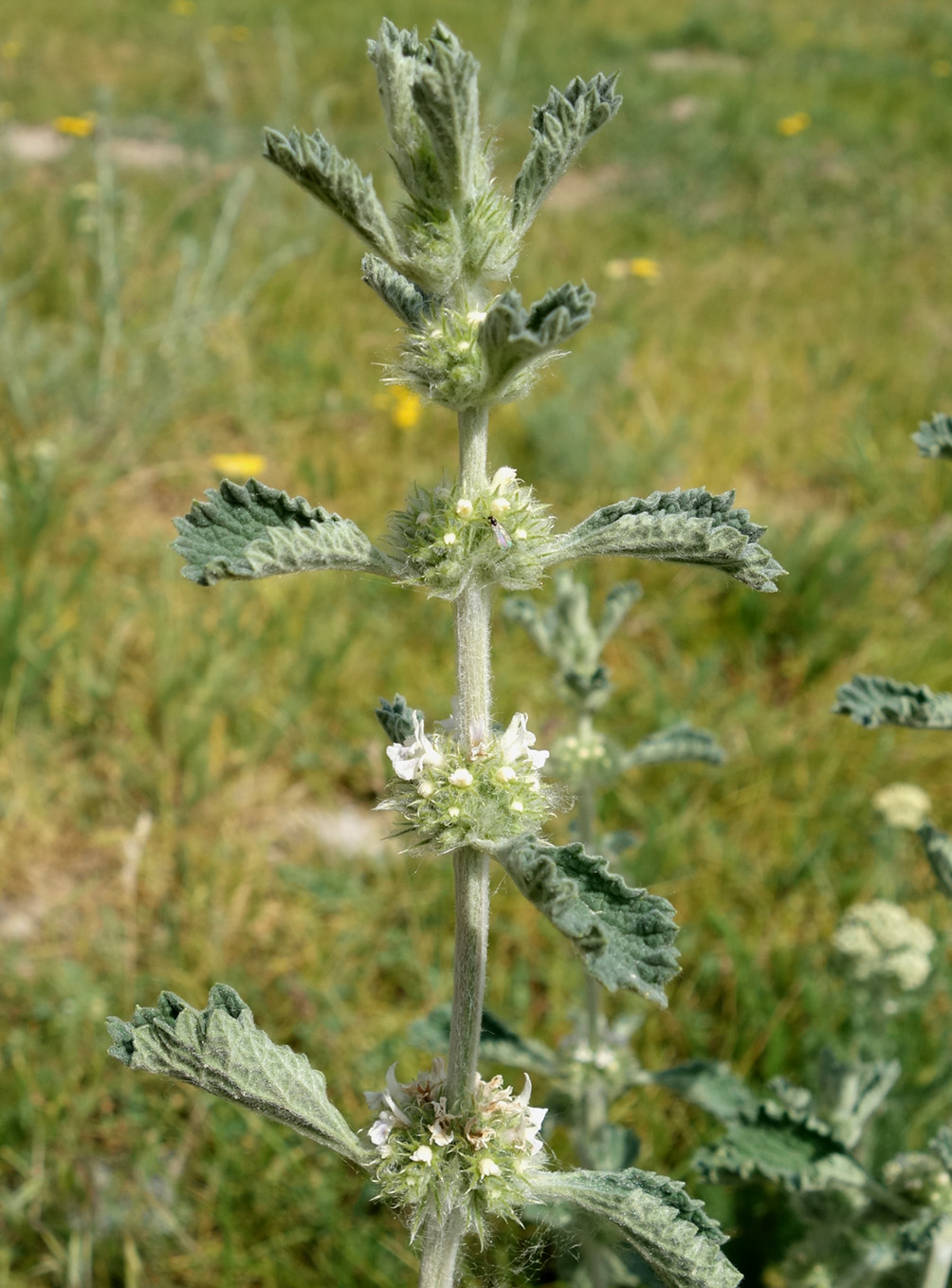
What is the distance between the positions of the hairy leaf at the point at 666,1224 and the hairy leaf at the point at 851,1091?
0.83 m

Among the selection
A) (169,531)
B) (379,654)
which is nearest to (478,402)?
(379,654)

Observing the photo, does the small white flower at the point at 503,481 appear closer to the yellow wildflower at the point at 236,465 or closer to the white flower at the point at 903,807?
the white flower at the point at 903,807

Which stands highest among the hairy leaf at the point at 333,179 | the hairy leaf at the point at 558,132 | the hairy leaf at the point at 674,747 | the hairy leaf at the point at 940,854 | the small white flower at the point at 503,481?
the hairy leaf at the point at 558,132

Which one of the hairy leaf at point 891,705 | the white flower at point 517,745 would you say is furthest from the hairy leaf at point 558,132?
the hairy leaf at point 891,705

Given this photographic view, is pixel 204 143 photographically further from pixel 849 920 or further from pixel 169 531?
pixel 849 920

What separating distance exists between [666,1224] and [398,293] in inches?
39.9

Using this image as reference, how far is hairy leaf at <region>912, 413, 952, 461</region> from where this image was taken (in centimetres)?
147

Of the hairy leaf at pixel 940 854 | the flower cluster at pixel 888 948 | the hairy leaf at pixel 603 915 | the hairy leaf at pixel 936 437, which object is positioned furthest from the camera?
the flower cluster at pixel 888 948

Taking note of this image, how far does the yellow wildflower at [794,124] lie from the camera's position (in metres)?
8.38

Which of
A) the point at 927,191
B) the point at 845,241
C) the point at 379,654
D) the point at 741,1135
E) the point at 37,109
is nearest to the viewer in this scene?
the point at 741,1135

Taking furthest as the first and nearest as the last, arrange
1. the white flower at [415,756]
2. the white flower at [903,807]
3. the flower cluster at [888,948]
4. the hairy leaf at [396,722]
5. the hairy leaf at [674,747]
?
the white flower at [903,807] < the hairy leaf at [674,747] < the flower cluster at [888,948] < the hairy leaf at [396,722] < the white flower at [415,756]

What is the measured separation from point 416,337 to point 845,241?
24.0 feet

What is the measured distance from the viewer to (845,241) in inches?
291

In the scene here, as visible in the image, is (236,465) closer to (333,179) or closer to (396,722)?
(396,722)
